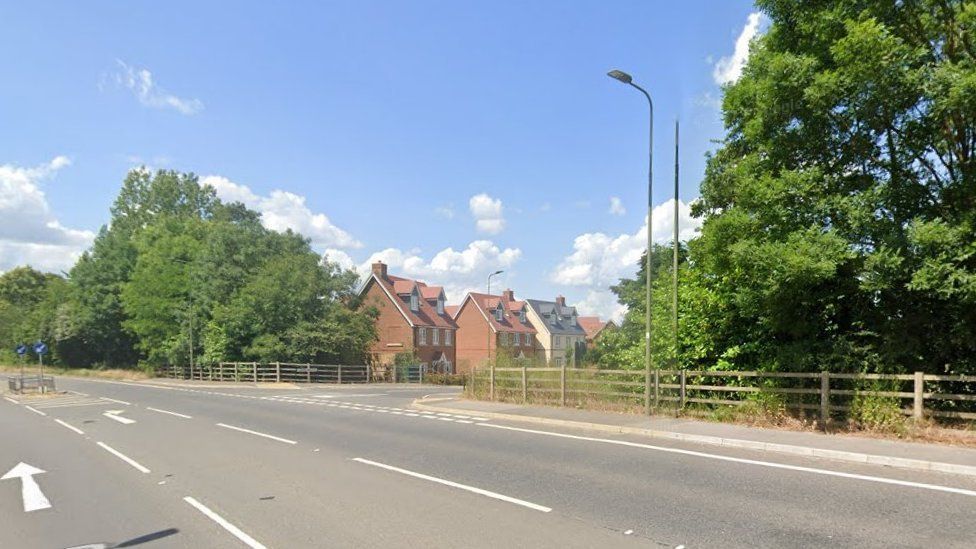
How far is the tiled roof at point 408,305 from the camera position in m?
58.3

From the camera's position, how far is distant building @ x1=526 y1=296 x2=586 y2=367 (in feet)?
255

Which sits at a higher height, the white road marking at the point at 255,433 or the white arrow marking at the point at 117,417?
the white road marking at the point at 255,433

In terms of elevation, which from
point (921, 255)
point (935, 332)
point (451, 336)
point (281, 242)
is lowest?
point (451, 336)

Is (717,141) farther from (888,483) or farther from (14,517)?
(14,517)

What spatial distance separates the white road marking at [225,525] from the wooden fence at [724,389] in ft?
34.7

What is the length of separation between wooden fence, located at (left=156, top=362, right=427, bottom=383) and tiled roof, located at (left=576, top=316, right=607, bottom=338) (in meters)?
46.7

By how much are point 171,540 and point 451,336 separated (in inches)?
2325

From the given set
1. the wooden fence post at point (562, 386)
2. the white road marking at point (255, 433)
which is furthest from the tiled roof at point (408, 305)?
the white road marking at point (255, 433)

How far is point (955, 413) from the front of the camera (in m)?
10.7

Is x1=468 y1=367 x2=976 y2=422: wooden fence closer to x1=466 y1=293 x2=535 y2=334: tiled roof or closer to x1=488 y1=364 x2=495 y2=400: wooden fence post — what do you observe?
x1=488 y1=364 x2=495 y2=400: wooden fence post

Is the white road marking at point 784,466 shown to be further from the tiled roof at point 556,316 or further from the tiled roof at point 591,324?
the tiled roof at point 591,324

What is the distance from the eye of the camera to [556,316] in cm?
8212

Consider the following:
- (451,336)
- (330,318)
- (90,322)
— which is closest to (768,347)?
(330,318)

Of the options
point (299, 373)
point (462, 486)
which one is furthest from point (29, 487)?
point (299, 373)
